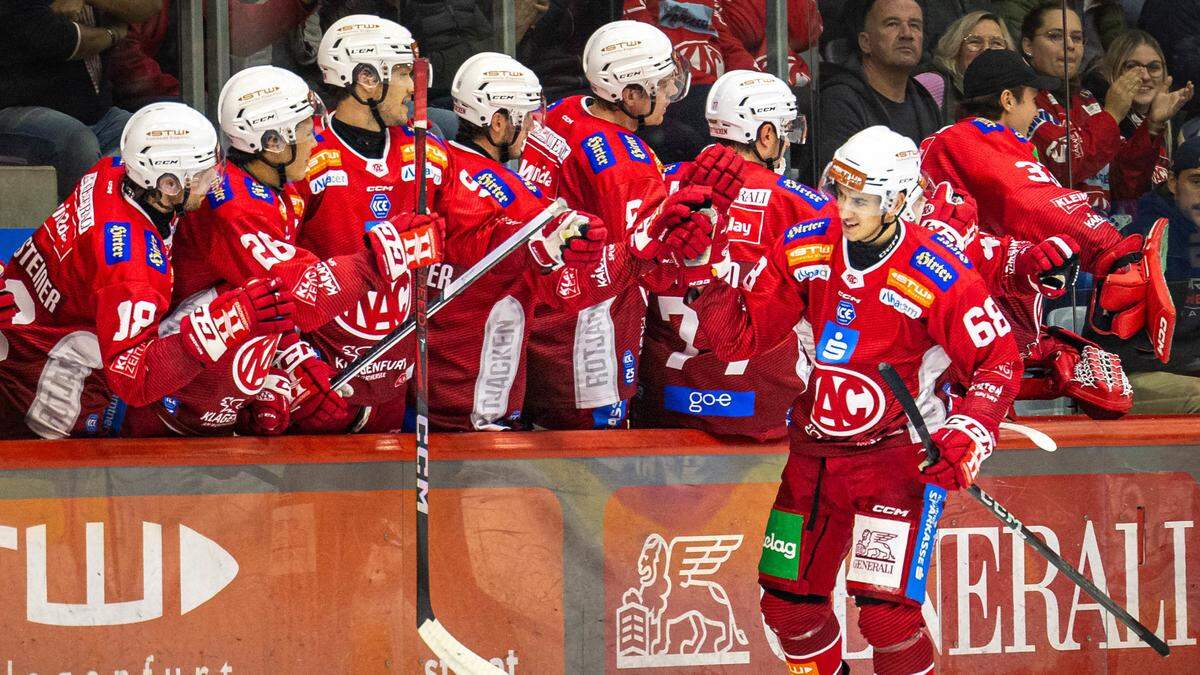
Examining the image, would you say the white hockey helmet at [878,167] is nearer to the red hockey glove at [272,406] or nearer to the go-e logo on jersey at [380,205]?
the go-e logo on jersey at [380,205]

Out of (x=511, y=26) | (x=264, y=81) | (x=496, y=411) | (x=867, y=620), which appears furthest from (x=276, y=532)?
(x=511, y=26)

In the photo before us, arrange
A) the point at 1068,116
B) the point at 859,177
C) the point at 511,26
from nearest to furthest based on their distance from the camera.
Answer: the point at 859,177, the point at 511,26, the point at 1068,116

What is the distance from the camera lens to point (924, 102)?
20.9ft

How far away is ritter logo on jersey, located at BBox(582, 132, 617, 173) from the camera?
530 cm

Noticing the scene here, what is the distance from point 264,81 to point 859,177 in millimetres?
1771

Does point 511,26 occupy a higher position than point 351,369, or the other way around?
point 511,26

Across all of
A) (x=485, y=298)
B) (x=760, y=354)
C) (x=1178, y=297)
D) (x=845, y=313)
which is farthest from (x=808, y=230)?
(x=1178, y=297)

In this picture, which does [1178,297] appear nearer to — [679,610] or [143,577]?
[679,610]

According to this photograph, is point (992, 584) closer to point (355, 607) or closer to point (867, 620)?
point (867, 620)

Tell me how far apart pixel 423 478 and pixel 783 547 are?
1054 mm

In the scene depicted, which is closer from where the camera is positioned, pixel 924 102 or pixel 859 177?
pixel 859 177

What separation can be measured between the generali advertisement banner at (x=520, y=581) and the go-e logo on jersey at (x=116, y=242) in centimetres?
69

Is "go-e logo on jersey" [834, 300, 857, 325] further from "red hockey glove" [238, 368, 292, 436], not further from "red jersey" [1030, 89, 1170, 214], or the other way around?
"red jersey" [1030, 89, 1170, 214]

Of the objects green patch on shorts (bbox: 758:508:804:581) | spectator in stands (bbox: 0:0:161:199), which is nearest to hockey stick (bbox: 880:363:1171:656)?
green patch on shorts (bbox: 758:508:804:581)
